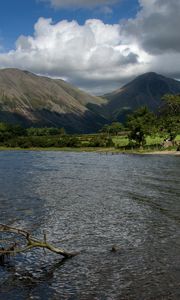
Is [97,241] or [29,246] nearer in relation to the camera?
[29,246]

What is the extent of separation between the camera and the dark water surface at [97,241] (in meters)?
24.0

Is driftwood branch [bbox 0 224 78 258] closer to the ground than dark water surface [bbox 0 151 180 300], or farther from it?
farther from it

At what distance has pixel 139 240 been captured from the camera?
1372 inches

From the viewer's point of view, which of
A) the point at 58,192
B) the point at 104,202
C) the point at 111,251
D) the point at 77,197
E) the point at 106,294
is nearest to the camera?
the point at 106,294

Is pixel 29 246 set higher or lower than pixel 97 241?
higher

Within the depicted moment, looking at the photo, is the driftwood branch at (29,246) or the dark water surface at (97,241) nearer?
the dark water surface at (97,241)

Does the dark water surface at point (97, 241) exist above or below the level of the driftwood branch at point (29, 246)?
below

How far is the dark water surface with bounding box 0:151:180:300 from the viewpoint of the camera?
78.9ft

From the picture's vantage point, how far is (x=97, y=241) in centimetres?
3462

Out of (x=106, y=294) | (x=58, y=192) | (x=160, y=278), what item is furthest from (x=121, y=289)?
(x=58, y=192)

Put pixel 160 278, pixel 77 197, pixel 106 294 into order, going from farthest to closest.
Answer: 1. pixel 77 197
2. pixel 160 278
3. pixel 106 294

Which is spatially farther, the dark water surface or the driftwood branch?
the driftwood branch

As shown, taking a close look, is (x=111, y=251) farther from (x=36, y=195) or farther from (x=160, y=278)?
(x=36, y=195)

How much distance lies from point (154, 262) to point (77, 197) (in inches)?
1227
